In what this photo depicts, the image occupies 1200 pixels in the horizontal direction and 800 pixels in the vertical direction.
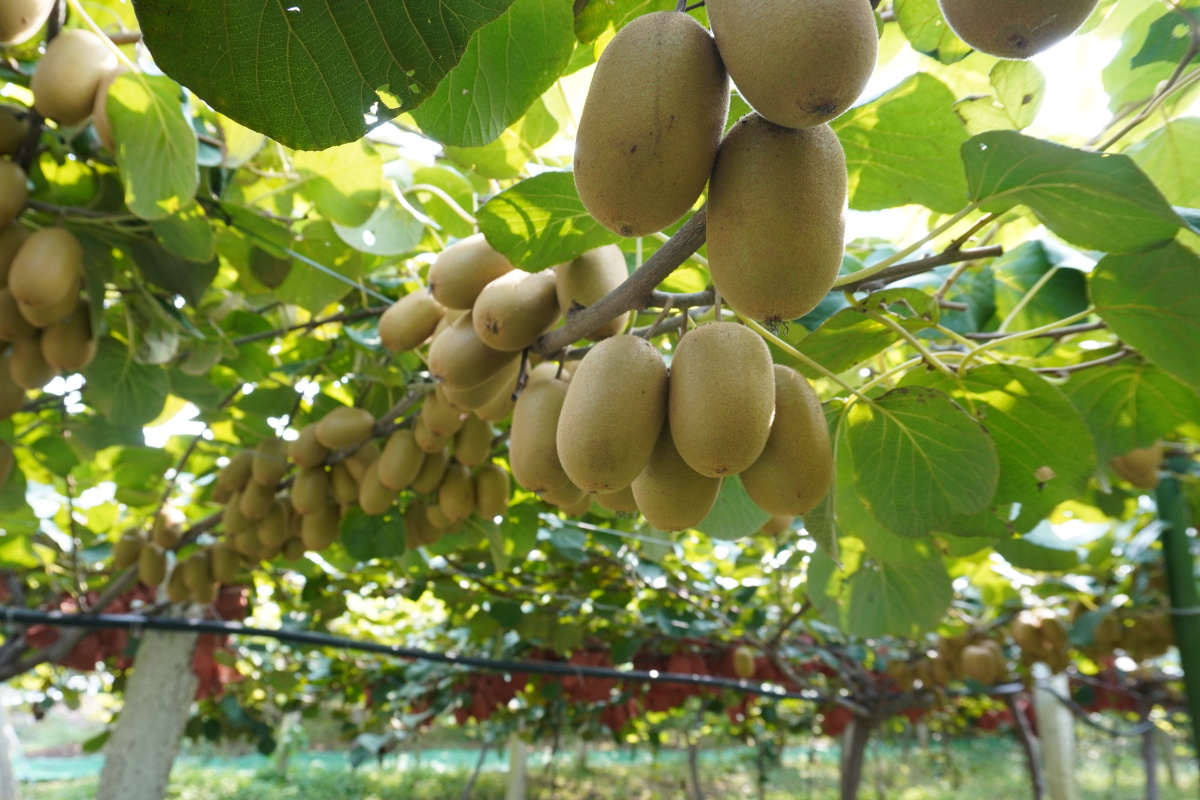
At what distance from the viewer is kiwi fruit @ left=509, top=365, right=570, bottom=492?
2.89 ft

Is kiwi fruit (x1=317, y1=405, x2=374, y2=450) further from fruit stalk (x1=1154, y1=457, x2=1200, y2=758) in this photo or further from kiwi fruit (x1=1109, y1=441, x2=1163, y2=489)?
fruit stalk (x1=1154, y1=457, x2=1200, y2=758)

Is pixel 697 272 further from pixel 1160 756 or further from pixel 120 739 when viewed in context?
pixel 1160 756

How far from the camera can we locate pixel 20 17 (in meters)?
0.89

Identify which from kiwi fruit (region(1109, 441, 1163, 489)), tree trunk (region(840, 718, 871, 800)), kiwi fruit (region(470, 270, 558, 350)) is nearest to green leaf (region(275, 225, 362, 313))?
kiwi fruit (region(470, 270, 558, 350))

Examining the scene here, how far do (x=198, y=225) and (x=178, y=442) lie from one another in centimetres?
147

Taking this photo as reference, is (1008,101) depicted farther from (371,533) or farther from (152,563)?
(152,563)

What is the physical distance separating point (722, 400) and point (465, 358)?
0.47 meters

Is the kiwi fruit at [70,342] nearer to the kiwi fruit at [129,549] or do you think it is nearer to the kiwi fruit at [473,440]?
the kiwi fruit at [473,440]

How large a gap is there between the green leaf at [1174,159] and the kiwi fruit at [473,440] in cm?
109

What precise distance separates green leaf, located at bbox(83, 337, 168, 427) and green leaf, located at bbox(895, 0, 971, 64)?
5.52 ft

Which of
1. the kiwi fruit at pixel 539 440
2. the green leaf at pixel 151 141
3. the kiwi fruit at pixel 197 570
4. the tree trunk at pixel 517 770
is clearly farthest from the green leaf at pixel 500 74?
the tree trunk at pixel 517 770

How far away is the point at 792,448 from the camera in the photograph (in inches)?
28.4

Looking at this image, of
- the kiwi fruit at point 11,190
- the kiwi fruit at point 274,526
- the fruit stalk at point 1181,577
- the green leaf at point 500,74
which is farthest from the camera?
the fruit stalk at point 1181,577

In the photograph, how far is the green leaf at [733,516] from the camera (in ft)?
4.25
